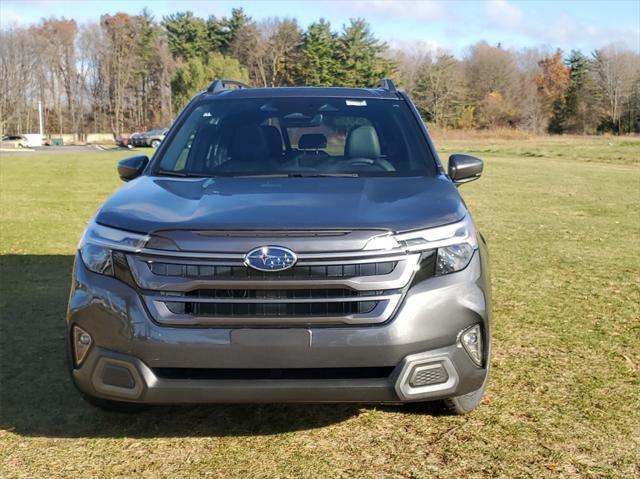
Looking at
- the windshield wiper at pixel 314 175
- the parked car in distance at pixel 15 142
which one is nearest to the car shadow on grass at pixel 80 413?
the windshield wiper at pixel 314 175

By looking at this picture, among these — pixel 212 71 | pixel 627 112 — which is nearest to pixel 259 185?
pixel 212 71

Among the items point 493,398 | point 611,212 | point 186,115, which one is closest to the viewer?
point 493,398

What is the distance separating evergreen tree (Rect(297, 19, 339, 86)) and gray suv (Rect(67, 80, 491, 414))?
3163 inches

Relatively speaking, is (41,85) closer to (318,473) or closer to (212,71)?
(212,71)

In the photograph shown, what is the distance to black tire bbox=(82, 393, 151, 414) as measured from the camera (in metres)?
3.54

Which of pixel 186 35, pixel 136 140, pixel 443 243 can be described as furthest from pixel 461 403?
pixel 186 35

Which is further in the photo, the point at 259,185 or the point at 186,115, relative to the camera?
the point at 186,115

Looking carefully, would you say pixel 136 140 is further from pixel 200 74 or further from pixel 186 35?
pixel 186 35

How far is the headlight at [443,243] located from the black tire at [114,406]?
148cm

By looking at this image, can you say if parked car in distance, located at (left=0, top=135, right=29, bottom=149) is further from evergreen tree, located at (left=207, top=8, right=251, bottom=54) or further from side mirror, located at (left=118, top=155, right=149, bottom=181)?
side mirror, located at (left=118, top=155, right=149, bottom=181)

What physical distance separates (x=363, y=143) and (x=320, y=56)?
8061 cm

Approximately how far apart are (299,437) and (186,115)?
88.7 inches

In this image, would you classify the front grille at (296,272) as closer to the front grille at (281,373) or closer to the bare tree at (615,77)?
the front grille at (281,373)

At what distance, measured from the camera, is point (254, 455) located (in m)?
3.28
